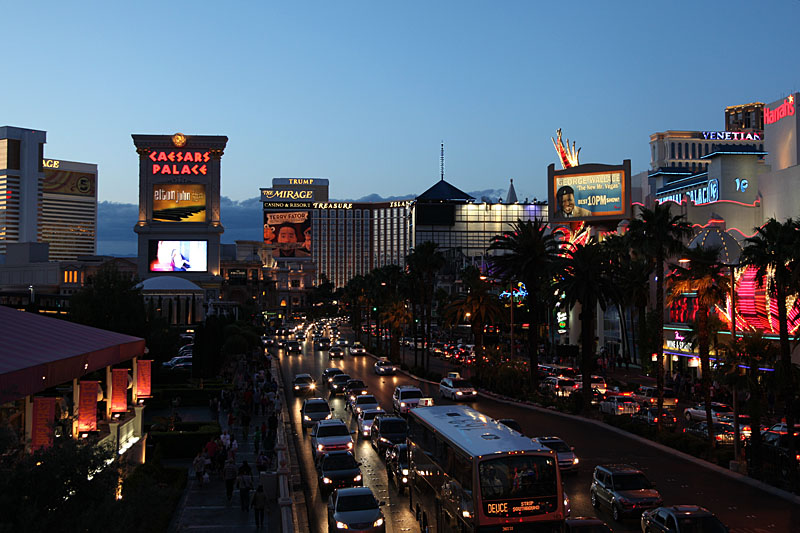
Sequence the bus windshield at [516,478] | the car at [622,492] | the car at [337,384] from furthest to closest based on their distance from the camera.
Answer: the car at [337,384], the car at [622,492], the bus windshield at [516,478]

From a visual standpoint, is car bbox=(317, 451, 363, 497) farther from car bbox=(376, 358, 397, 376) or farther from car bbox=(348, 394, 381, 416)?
car bbox=(376, 358, 397, 376)

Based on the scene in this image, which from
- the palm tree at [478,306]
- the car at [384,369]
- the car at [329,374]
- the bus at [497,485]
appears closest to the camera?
the bus at [497,485]

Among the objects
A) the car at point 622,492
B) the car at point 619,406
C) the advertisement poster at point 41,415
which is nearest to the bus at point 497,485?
the car at point 622,492

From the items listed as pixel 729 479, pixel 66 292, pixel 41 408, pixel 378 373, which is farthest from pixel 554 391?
pixel 66 292

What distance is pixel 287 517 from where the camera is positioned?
19.4m

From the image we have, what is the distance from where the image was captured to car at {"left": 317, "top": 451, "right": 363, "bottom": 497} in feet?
75.3

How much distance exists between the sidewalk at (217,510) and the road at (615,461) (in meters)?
1.21

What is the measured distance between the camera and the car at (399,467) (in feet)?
76.2

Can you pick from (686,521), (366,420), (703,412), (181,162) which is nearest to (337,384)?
(366,420)

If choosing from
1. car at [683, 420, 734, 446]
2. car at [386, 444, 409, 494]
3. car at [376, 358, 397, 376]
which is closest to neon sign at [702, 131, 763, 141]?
car at [376, 358, 397, 376]

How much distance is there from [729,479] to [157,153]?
11872cm

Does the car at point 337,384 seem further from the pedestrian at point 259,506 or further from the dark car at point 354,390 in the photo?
the pedestrian at point 259,506

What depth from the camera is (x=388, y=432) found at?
29.2 m

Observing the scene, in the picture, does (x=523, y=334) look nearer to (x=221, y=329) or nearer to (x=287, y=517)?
(x=221, y=329)
